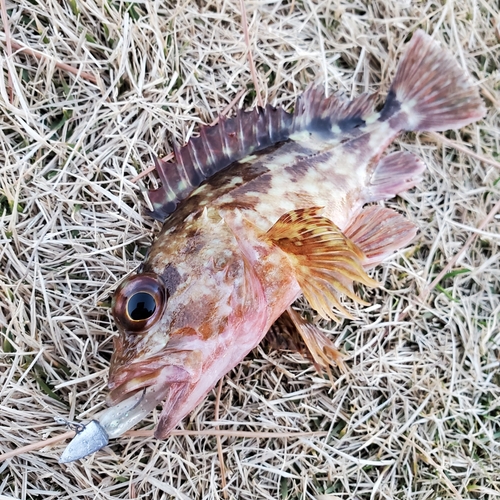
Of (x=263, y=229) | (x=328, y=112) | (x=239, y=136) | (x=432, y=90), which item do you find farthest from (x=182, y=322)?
(x=432, y=90)

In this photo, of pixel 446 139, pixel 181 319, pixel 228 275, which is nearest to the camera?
pixel 181 319

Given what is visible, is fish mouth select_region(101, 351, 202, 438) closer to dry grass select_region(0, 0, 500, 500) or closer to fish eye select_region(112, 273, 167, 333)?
fish eye select_region(112, 273, 167, 333)

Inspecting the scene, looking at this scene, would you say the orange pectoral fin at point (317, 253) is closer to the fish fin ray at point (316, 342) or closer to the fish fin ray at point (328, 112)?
the fish fin ray at point (316, 342)

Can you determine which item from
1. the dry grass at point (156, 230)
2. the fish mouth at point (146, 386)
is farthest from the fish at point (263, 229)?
the dry grass at point (156, 230)

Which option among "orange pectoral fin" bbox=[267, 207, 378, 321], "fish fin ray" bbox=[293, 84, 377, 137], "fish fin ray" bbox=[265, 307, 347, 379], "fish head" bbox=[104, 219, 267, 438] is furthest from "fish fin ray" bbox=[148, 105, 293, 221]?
"fish fin ray" bbox=[265, 307, 347, 379]

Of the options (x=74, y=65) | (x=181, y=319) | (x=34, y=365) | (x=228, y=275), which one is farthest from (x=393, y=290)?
(x=74, y=65)

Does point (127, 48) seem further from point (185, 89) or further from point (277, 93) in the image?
point (277, 93)
